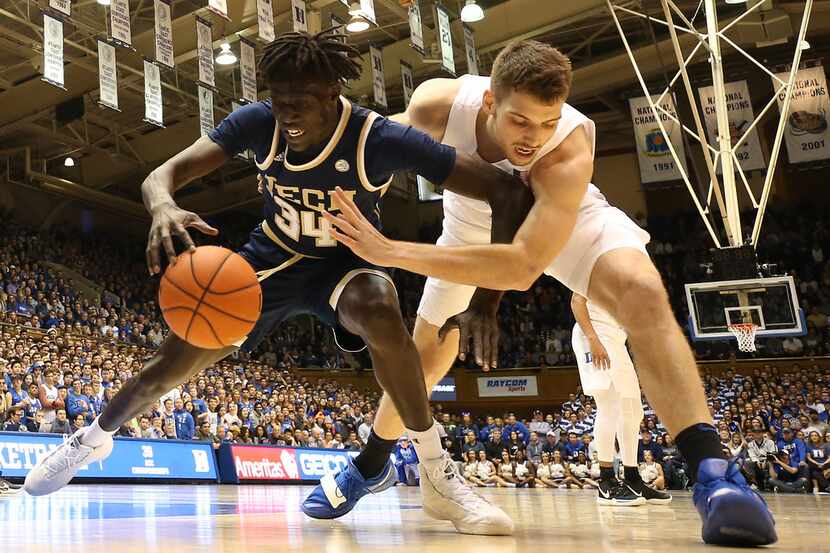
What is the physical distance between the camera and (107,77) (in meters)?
12.0

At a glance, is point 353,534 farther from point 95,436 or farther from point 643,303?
point 95,436

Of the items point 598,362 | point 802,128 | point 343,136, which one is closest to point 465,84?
point 343,136

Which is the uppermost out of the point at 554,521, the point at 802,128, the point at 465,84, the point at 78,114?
the point at 78,114

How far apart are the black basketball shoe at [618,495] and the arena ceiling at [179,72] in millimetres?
8087

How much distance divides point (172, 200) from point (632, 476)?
377 centimetres

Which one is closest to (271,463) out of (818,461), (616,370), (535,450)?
(535,450)

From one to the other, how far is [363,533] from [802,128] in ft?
52.3

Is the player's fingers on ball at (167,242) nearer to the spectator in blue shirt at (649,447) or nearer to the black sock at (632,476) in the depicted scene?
the black sock at (632,476)

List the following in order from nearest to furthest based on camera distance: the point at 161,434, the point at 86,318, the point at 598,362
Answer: the point at 598,362 → the point at 161,434 → the point at 86,318

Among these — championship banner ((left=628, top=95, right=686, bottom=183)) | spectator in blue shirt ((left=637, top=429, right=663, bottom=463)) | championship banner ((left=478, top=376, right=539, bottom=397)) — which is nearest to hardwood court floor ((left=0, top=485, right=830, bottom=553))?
spectator in blue shirt ((left=637, top=429, right=663, bottom=463))

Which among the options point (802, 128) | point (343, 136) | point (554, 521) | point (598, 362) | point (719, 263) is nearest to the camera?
point (343, 136)

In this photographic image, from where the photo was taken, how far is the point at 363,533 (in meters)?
2.88

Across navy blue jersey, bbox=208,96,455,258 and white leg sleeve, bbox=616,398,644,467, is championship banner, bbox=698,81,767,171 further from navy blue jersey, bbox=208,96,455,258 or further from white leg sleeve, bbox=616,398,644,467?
navy blue jersey, bbox=208,96,455,258

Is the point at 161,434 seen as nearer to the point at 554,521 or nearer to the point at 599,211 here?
the point at 554,521
